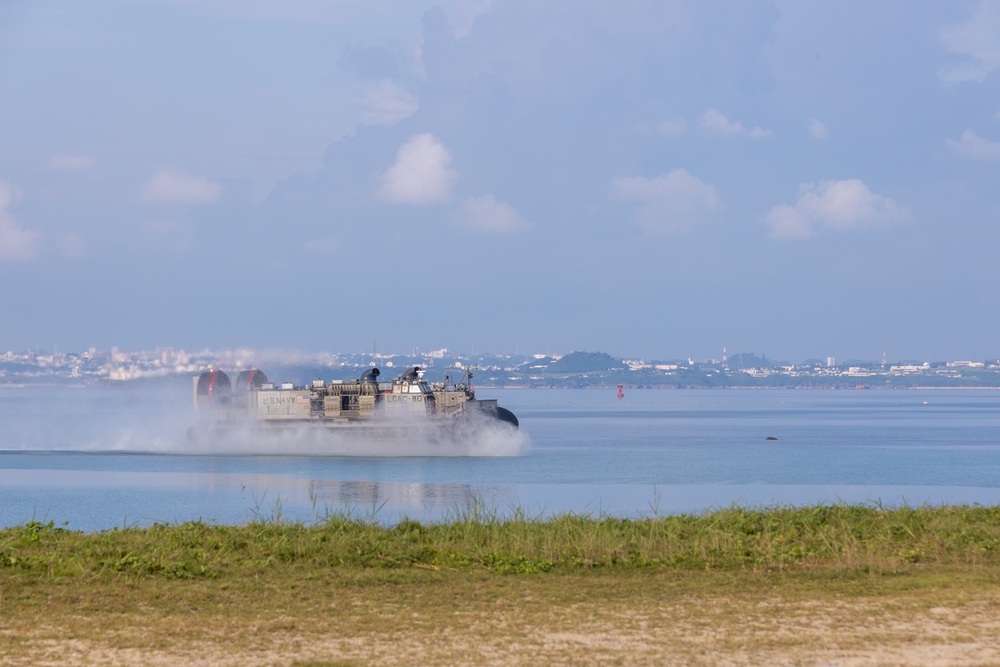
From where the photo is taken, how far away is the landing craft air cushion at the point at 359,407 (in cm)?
6738

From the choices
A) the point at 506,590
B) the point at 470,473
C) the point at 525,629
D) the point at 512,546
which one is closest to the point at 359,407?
the point at 470,473

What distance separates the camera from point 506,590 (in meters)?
12.1

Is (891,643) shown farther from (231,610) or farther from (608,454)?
(608,454)

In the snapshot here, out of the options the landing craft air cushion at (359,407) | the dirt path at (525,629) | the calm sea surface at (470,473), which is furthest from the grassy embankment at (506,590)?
the landing craft air cushion at (359,407)

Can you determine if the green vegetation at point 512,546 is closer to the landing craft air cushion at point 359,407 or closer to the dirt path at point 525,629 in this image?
the dirt path at point 525,629

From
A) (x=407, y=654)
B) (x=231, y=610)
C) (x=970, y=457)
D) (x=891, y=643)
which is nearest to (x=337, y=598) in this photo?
(x=231, y=610)

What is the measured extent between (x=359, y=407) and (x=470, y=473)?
13.5 meters

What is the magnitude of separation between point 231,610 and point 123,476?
156 ft

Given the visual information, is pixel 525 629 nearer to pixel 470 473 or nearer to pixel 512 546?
pixel 512 546

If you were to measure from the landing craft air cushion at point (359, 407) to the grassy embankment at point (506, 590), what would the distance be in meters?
50.9

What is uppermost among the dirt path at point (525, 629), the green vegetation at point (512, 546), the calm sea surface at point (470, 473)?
the green vegetation at point (512, 546)

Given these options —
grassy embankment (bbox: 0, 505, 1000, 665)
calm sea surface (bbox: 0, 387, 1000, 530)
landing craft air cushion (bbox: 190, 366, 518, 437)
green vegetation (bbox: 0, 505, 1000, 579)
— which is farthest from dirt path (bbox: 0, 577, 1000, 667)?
landing craft air cushion (bbox: 190, 366, 518, 437)

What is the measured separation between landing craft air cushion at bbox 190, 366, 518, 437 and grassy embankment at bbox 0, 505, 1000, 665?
5088 cm

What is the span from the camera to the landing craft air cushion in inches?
2653
